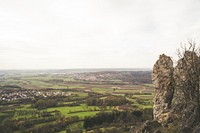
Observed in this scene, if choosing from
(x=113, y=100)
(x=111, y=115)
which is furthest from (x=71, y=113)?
(x=113, y=100)

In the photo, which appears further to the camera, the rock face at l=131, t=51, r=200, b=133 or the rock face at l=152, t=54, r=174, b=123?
the rock face at l=152, t=54, r=174, b=123

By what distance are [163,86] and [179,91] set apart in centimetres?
356

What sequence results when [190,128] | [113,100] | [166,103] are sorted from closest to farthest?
[190,128] < [166,103] < [113,100]

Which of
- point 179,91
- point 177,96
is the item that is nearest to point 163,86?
point 177,96

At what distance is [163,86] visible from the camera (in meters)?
19.1

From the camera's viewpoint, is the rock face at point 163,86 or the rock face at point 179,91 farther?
the rock face at point 163,86

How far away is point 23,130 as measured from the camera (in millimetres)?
52219

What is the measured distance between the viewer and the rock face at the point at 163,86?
61.4ft

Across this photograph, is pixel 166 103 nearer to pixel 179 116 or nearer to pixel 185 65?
pixel 179 116

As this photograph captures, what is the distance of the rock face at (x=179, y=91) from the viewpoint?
13981 millimetres

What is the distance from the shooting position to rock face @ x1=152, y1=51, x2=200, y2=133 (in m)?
14.0

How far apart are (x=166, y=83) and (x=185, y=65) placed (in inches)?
134

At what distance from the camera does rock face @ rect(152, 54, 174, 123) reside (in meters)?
18.7

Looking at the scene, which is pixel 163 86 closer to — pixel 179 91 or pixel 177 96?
pixel 177 96
